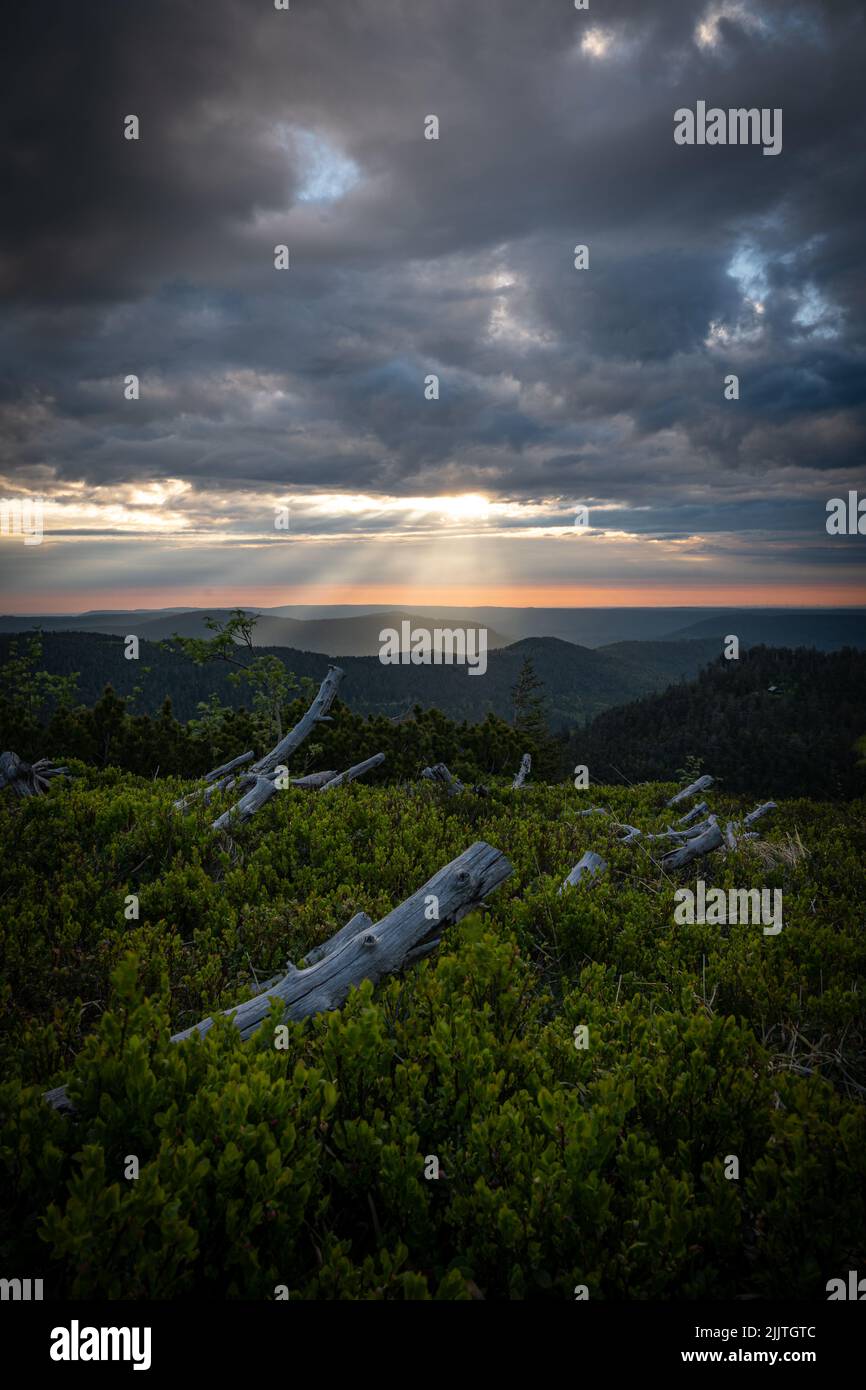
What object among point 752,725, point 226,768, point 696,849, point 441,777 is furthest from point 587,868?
point 752,725

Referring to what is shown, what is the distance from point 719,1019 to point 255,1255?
2.61 meters

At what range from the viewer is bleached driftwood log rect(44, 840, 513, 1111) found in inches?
157

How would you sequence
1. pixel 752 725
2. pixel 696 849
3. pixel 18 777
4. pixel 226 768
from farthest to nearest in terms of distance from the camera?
pixel 752 725 < pixel 226 768 < pixel 18 777 < pixel 696 849

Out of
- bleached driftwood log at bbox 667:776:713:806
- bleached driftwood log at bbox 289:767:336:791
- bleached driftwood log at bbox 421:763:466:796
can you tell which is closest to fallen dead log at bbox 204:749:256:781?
bleached driftwood log at bbox 289:767:336:791

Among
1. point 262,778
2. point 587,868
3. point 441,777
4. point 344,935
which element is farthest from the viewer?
point 441,777

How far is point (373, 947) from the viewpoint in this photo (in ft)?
14.2

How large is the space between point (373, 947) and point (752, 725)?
425ft

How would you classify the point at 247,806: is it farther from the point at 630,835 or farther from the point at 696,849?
the point at 696,849

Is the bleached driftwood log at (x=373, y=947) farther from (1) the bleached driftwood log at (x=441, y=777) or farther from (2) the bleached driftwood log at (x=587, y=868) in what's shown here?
(1) the bleached driftwood log at (x=441, y=777)

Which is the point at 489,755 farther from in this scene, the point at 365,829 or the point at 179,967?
the point at 179,967

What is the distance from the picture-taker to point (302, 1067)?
2953 millimetres

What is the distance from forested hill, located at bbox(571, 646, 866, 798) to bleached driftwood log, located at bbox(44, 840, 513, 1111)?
267 ft

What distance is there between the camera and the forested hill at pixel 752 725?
9694cm
